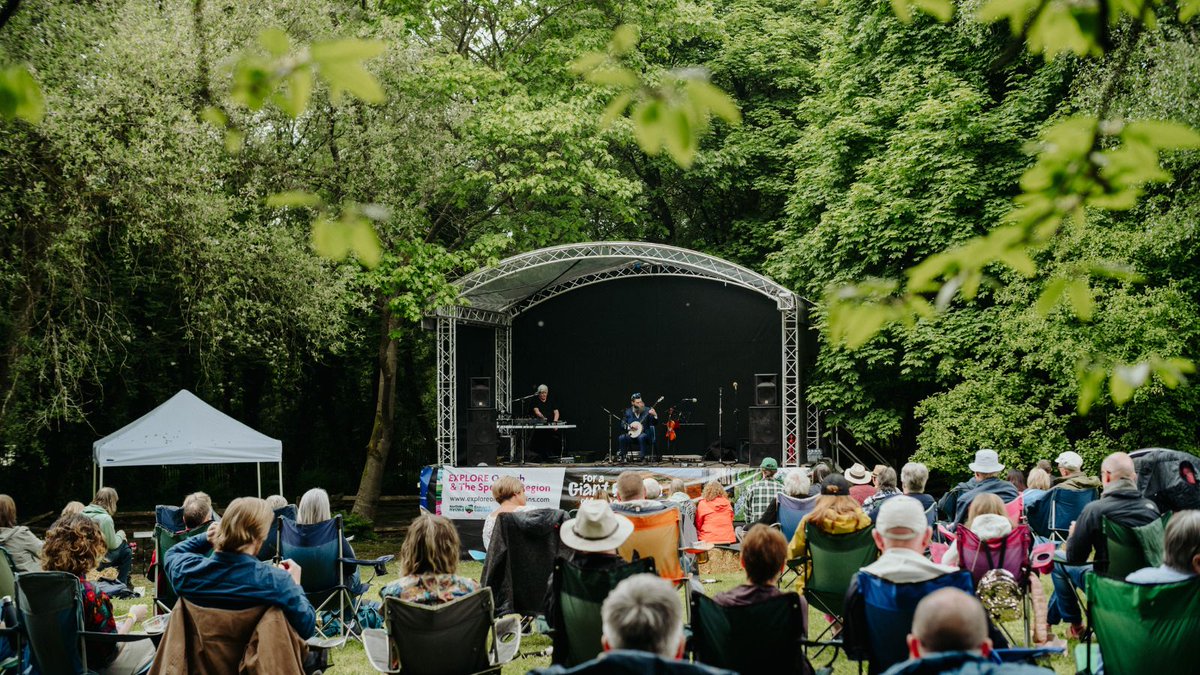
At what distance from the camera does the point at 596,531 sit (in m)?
4.87

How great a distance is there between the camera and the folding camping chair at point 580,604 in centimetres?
429

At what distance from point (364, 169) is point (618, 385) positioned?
5.52 metres

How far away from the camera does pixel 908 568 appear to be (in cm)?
379

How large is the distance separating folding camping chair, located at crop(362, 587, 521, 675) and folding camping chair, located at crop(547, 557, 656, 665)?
405 millimetres

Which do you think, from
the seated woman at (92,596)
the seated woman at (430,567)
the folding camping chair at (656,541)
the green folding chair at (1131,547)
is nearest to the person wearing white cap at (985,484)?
the green folding chair at (1131,547)

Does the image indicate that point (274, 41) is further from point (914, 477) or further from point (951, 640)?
point (914, 477)

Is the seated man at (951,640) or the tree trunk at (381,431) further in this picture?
the tree trunk at (381,431)

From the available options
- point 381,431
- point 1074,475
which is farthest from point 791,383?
point 1074,475

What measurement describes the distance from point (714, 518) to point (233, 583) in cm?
539

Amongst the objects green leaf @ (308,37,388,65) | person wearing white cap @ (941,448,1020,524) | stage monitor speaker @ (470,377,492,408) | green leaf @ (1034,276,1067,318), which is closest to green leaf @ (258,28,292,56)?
green leaf @ (308,37,388,65)

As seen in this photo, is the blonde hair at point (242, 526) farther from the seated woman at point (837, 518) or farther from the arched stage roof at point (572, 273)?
the arched stage roof at point (572, 273)

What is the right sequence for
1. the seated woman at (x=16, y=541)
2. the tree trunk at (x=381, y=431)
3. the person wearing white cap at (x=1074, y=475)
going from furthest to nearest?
the tree trunk at (x=381, y=431) < the person wearing white cap at (x=1074, y=475) < the seated woman at (x=16, y=541)

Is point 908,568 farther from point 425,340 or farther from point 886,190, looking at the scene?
point 425,340

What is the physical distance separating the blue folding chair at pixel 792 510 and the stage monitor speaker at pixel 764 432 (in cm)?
589
